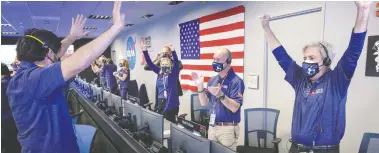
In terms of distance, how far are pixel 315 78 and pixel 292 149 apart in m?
0.56

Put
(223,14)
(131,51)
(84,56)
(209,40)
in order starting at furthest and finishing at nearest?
(131,51) < (209,40) < (223,14) < (84,56)

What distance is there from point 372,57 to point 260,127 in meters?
Answer: 1.28

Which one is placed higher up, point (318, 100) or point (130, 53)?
point (130, 53)

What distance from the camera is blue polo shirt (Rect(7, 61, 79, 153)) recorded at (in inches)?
40.2

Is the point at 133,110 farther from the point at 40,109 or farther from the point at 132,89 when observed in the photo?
the point at 132,89

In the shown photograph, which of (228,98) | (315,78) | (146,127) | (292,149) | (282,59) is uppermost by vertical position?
(282,59)

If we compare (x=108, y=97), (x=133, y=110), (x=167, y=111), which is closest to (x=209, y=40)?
(x=167, y=111)

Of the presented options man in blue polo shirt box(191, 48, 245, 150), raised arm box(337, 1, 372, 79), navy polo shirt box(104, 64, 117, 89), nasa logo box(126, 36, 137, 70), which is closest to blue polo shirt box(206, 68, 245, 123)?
man in blue polo shirt box(191, 48, 245, 150)

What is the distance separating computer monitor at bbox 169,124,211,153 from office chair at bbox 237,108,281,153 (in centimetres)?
127

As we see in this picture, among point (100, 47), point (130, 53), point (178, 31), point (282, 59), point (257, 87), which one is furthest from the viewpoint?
point (130, 53)

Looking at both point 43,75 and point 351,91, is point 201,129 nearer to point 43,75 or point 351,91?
point 43,75

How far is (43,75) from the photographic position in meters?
1.01

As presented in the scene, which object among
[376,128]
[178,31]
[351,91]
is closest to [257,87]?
[351,91]

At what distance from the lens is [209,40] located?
4523 mm
